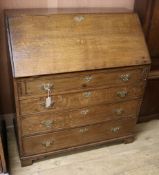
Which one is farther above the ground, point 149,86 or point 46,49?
point 46,49

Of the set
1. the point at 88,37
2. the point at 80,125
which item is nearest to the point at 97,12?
the point at 88,37

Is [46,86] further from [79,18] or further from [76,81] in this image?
[79,18]

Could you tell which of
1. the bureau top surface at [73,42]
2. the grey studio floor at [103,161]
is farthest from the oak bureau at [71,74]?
the grey studio floor at [103,161]

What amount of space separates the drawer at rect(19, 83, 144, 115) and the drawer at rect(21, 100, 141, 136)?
0.16 ft

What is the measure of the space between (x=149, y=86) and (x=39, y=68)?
1.20 metres

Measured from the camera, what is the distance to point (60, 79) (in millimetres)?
1533

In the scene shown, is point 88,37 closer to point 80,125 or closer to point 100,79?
point 100,79

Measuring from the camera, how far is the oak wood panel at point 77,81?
148 centimetres

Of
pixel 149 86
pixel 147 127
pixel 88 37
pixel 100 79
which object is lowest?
pixel 147 127

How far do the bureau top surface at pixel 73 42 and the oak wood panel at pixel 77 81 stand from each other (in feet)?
0.16

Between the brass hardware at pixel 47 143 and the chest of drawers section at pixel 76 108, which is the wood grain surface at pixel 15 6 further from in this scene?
the brass hardware at pixel 47 143

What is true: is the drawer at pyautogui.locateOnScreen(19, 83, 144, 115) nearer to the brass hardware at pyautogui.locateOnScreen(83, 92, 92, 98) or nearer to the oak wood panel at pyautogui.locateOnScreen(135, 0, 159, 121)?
the brass hardware at pyautogui.locateOnScreen(83, 92, 92, 98)

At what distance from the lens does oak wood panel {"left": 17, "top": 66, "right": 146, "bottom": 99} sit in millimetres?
1482

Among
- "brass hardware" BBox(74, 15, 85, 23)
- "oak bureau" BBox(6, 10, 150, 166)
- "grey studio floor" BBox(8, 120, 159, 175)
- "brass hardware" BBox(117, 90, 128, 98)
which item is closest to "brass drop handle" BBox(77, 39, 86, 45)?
"oak bureau" BBox(6, 10, 150, 166)
